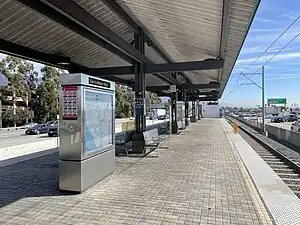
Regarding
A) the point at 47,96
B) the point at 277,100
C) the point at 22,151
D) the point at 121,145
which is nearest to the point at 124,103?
the point at 47,96

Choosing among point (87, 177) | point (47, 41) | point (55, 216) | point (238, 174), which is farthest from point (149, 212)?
point (47, 41)

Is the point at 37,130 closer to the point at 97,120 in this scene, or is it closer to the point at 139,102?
the point at 139,102

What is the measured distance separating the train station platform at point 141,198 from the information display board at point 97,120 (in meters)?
0.87

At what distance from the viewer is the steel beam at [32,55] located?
862 cm

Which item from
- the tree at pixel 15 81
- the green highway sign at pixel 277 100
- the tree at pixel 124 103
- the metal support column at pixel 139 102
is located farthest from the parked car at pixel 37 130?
the green highway sign at pixel 277 100

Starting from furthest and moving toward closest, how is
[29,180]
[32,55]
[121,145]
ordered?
[121,145], [32,55], [29,180]

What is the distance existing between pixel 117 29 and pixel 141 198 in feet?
22.3

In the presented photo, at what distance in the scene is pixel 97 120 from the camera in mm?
6910

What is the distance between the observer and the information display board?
6.30 meters

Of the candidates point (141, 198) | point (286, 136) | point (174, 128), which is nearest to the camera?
point (141, 198)

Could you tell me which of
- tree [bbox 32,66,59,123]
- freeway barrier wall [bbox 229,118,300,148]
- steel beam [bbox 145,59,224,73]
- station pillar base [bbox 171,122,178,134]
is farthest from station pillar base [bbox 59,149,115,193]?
tree [bbox 32,66,59,123]

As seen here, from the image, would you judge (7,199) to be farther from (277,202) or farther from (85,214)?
(277,202)

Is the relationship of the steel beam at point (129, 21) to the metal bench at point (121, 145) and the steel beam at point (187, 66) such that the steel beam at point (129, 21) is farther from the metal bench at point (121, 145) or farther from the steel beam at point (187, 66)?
the metal bench at point (121, 145)

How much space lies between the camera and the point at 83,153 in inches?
239
